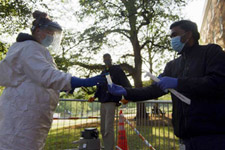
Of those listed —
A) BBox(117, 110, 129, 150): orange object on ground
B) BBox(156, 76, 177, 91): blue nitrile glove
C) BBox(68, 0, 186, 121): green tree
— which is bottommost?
BBox(117, 110, 129, 150): orange object on ground

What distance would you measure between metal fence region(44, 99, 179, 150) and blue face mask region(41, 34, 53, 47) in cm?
245

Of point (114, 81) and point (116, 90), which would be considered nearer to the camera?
Answer: point (116, 90)

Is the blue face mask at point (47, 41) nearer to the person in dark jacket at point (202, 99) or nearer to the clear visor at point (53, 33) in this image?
the clear visor at point (53, 33)

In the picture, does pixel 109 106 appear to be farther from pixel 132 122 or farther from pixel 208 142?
pixel 208 142

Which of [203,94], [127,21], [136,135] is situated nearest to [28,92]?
[203,94]

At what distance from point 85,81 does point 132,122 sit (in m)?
3.27

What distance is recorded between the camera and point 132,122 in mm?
5016

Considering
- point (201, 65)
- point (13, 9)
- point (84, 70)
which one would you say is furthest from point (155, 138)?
point (84, 70)

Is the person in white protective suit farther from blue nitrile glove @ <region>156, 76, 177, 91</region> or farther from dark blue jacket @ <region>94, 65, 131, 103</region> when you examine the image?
dark blue jacket @ <region>94, 65, 131, 103</region>

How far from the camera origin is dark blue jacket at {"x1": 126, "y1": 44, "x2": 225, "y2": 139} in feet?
5.45

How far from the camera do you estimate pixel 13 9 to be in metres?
10.1

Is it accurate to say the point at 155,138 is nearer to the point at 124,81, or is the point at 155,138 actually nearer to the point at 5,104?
the point at 124,81

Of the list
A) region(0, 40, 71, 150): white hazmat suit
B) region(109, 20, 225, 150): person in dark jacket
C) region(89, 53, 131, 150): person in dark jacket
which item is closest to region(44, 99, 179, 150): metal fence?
region(89, 53, 131, 150): person in dark jacket

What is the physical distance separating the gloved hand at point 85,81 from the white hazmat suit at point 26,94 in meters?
0.05
